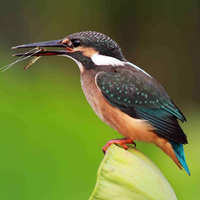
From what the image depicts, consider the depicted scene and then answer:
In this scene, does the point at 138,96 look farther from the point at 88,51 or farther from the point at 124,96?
the point at 88,51

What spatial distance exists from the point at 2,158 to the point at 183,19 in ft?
5.42

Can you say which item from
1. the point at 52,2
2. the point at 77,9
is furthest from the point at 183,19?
the point at 52,2

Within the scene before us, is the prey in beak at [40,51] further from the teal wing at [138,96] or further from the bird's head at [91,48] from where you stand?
the teal wing at [138,96]

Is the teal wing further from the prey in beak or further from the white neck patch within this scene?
the prey in beak

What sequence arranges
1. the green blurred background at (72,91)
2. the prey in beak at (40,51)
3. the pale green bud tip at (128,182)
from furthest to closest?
the green blurred background at (72,91), the prey in beak at (40,51), the pale green bud tip at (128,182)

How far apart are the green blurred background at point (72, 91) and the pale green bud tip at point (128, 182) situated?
923 millimetres

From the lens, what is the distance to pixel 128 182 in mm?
571

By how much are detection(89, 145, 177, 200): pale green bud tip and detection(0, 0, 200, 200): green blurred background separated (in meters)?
0.92

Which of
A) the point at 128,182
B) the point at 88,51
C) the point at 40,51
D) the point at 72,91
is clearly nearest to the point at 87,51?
the point at 88,51

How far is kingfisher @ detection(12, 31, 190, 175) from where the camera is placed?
949mm

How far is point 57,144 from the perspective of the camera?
1642 millimetres

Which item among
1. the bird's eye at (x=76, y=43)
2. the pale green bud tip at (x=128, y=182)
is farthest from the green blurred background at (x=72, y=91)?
the pale green bud tip at (x=128, y=182)

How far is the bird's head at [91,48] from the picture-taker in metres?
0.95

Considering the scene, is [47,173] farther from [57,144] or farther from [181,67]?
[181,67]
